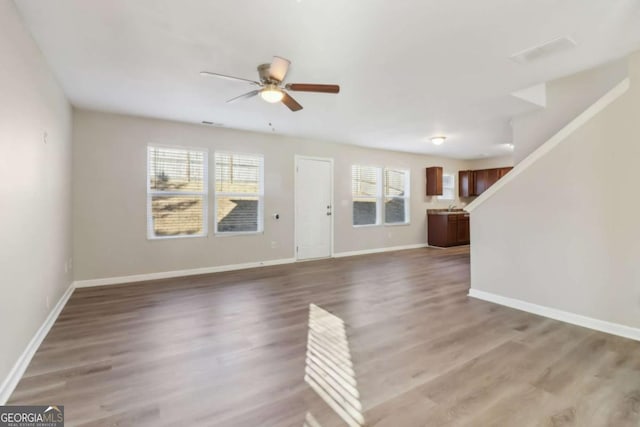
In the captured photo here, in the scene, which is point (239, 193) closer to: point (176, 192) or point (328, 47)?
point (176, 192)

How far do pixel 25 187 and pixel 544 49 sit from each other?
4341 millimetres

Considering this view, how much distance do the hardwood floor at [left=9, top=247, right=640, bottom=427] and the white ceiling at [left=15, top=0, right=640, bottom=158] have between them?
2505 millimetres

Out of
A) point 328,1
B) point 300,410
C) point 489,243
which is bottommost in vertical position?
point 300,410

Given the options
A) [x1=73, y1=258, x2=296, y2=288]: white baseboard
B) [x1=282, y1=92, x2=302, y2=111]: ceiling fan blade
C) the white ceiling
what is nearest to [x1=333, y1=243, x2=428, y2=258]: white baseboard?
[x1=73, y1=258, x2=296, y2=288]: white baseboard

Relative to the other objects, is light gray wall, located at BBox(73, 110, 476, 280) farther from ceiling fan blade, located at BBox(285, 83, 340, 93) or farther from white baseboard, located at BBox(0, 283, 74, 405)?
ceiling fan blade, located at BBox(285, 83, 340, 93)

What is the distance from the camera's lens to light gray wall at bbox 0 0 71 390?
1877 millimetres

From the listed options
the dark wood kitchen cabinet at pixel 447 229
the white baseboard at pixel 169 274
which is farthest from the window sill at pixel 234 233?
the dark wood kitchen cabinet at pixel 447 229

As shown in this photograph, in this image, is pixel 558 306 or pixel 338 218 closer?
pixel 558 306

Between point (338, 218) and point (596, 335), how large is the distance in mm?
4609

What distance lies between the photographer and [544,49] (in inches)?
104

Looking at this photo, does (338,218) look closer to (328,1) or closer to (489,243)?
(489,243)

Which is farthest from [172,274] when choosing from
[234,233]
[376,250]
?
[376,250]

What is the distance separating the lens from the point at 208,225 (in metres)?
Answer: 5.17

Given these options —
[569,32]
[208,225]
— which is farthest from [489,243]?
[208,225]
